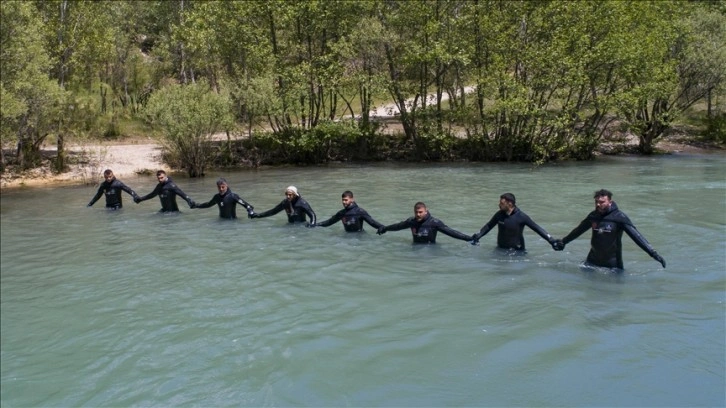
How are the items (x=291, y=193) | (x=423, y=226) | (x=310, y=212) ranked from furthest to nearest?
(x=310, y=212) → (x=291, y=193) → (x=423, y=226)

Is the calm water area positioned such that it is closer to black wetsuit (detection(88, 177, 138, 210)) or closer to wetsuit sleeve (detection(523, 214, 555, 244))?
wetsuit sleeve (detection(523, 214, 555, 244))

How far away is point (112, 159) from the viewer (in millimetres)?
31859

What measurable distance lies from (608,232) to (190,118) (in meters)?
22.7

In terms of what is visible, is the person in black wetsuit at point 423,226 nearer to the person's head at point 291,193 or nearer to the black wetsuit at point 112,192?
the person's head at point 291,193

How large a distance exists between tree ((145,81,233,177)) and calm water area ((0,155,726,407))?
40.9ft

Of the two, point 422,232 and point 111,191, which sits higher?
point 111,191

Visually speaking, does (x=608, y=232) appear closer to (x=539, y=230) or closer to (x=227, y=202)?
(x=539, y=230)

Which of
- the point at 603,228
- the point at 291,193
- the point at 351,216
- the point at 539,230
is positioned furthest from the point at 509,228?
the point at 291,193

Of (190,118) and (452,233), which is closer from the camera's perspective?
(452,233)

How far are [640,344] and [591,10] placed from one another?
26586mm

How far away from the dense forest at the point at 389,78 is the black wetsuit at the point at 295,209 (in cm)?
1478

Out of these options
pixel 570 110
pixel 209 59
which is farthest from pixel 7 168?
pixel 570 110

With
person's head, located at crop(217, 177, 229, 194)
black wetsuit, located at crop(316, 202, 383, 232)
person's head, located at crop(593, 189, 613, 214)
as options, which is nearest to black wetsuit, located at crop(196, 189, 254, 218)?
person's head, located at crop(217, 177, 229, 194)

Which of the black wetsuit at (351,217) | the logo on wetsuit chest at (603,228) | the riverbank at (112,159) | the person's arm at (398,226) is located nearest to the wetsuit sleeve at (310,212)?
the black wetsuit at (351,217)
